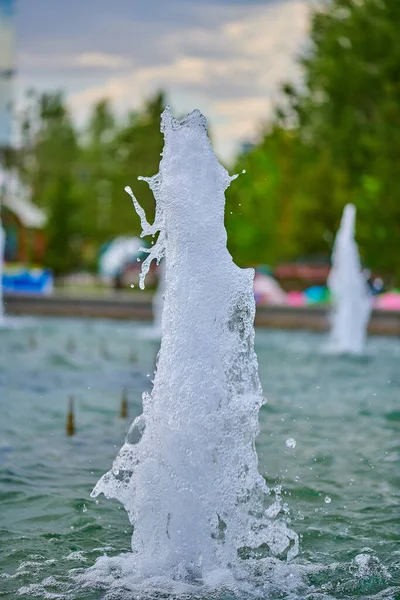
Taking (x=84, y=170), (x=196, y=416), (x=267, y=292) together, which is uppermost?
(x=84, y=170)

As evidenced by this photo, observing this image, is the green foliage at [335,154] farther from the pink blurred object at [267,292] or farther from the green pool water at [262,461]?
the green pool water at [262,461]

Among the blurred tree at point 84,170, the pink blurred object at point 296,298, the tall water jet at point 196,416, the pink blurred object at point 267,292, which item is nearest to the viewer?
the tall water jet at point 196,416

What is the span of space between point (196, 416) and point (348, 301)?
20601 mm

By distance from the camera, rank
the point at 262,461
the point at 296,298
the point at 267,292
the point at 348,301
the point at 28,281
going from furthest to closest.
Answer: the point at 28,281 → the point at 296,298 → the point at 267,292 → the point at 348,301 → the point at 262,461

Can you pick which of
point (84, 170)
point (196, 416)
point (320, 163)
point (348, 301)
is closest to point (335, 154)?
point (320, 163)

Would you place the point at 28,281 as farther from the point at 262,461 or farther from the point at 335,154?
the point at 262,461

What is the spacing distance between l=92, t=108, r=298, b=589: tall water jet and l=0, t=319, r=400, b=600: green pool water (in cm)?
57

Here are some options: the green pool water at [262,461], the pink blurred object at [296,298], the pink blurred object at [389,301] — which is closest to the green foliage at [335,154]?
the pink blurred object at [296,298]

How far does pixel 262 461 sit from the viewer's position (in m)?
12.5

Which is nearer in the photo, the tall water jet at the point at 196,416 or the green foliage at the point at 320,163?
the tall water jet at the point at 196,416

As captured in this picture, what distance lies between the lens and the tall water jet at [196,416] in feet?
26.4

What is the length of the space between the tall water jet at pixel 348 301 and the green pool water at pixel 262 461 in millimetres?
3226

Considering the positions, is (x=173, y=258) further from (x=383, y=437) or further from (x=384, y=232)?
(x=384, y=232)

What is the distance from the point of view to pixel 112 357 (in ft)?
77.0
